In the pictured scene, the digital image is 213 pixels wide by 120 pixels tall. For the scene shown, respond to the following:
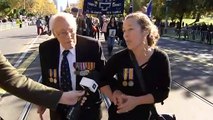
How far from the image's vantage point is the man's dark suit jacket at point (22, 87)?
2.41m

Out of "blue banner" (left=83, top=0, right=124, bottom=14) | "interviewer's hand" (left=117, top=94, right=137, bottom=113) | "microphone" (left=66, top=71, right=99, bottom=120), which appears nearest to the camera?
"microphone" (left=66, top=71, right=99, bottom=120)

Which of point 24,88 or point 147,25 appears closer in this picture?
point 24,88

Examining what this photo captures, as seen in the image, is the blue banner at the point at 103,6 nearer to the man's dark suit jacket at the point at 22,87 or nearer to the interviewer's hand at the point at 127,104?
the interviewer's hand at the point at 127,104

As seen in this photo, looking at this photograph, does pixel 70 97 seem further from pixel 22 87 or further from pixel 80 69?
pixel 80 69

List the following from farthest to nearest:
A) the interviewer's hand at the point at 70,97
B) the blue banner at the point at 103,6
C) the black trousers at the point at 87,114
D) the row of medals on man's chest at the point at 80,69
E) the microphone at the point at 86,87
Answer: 1. the blue banner at the point at 103,6
2. the black trousers at the point at 87,114
3. the row of medals on man's chest at the point at 80,69
4. the microphone at the point at 86,87
5. the interviewer's hand at the point at 70,97

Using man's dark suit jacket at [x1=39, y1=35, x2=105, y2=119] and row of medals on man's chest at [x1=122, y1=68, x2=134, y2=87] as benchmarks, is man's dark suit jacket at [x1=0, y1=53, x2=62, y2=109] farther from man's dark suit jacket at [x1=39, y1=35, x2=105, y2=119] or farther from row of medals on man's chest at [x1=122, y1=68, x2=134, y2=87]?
man's dark suit jacket at [x1=39, y1=35, x2=105, y2=119]

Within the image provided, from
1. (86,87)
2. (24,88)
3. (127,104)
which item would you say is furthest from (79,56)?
(24,88)

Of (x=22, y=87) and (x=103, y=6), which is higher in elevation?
(x=103, y=6)

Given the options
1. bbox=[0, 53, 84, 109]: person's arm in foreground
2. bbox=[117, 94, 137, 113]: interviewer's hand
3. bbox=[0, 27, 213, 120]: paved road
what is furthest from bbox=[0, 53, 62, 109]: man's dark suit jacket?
bbox=[0, 27, 213, 120]: paved road

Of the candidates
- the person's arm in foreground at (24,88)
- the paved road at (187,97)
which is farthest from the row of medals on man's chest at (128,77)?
the paved road at (187,97)

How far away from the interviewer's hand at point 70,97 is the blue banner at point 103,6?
54.8 feet

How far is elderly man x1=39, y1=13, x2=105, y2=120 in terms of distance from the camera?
149 inches

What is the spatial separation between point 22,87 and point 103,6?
17.6m

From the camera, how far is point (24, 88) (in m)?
2.46
